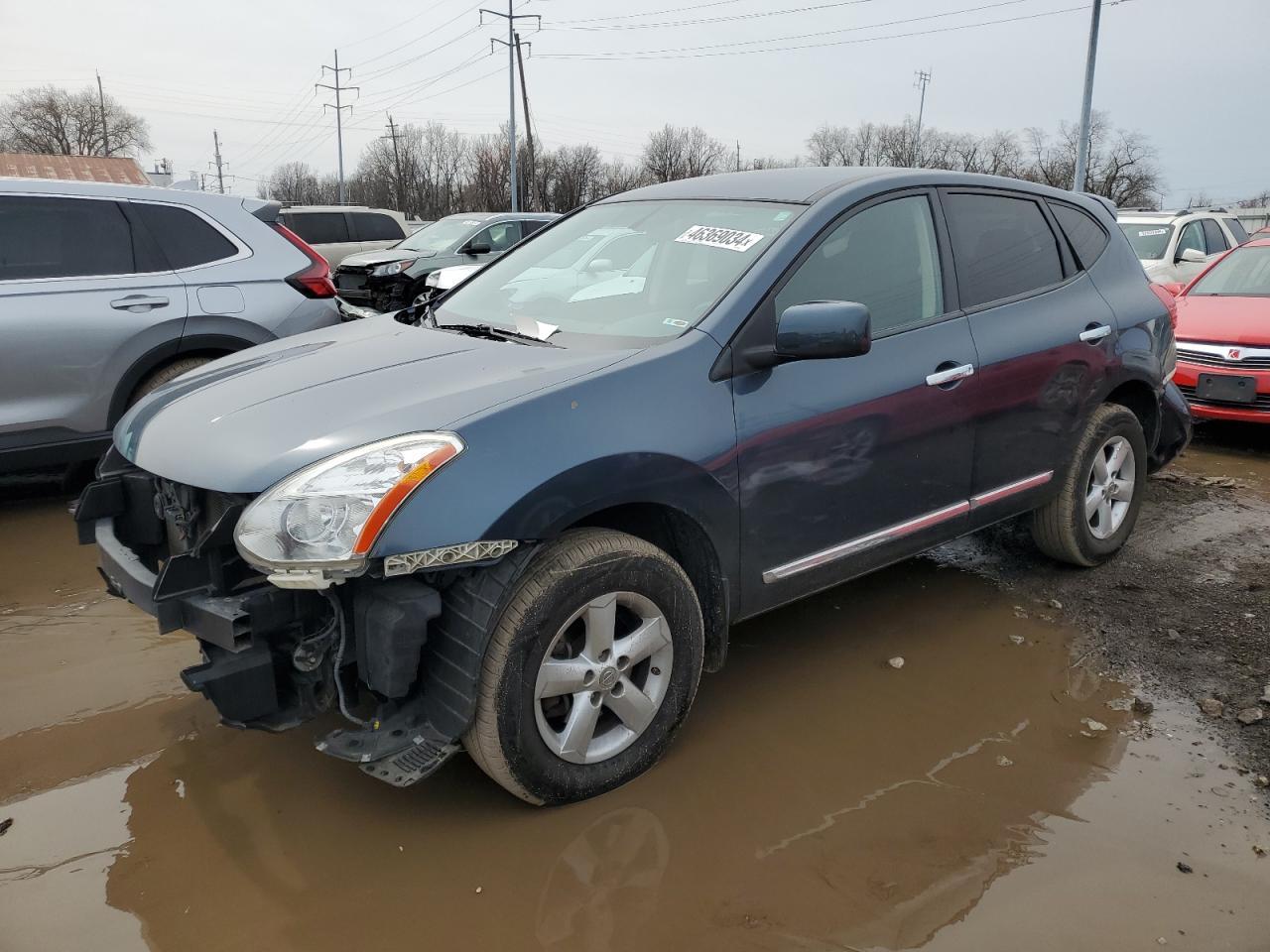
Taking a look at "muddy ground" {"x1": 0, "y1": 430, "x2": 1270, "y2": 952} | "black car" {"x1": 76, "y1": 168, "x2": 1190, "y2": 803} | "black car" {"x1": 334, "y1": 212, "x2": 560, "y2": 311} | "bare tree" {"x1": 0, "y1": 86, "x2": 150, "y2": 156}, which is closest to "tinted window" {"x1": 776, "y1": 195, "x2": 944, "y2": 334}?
"black car" {"x1": 76, "y1": 168, "x2": 1190, "y2": 803}

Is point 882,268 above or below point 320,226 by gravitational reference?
below

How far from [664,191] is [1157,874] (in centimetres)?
282

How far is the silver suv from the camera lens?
488 centimetres

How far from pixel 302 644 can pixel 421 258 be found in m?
10.3

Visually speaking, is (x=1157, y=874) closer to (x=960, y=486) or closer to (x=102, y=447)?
(x=960, y=486)

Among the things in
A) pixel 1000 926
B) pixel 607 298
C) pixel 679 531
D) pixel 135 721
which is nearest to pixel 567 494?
pixel 679 531

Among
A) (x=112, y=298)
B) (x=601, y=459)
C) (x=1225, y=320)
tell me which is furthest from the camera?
(x=1225, y=320)

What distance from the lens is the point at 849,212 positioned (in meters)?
3.23

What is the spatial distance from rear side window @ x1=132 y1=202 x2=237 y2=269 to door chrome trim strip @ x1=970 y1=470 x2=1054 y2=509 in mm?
4374

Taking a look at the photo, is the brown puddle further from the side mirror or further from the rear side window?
the rear side window

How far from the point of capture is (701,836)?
252 cm

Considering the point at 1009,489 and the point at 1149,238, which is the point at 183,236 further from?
the point at 1149,238

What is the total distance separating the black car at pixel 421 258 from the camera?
37.9 ft

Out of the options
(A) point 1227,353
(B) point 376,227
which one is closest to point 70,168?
(B) point 376,227
